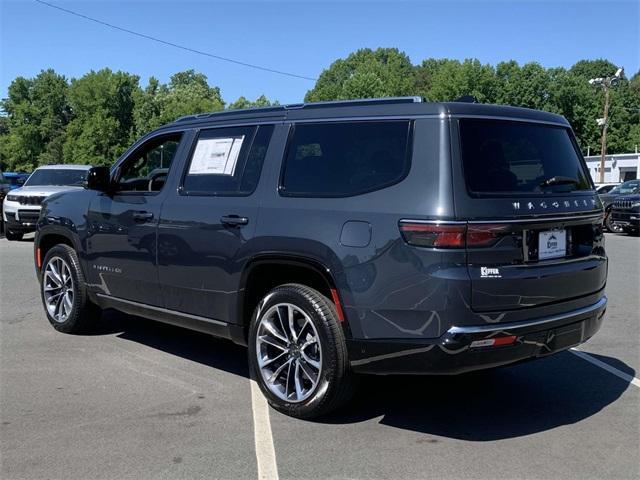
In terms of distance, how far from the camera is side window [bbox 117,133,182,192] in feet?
17.7

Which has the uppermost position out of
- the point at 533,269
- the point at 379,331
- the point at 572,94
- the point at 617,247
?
the point at 572,94

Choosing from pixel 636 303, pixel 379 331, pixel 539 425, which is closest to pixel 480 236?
pixel 379 331

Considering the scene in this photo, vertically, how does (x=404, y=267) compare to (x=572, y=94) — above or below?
below

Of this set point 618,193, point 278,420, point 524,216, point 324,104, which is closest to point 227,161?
point 324,104

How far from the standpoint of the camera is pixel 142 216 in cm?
518

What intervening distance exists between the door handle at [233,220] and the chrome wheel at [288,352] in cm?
62

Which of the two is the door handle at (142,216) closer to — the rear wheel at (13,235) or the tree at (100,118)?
the rear wheel at (13,235)

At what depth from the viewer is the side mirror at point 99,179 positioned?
18.3 feet

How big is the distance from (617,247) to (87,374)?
13.8 m

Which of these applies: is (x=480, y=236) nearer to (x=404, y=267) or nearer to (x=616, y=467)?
(x=404, y=267)

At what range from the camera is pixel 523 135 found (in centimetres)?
407

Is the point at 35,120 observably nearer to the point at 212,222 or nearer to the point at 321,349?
the point at 212,222

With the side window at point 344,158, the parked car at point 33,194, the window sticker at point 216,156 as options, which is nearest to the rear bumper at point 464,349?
the side window at point 344,158

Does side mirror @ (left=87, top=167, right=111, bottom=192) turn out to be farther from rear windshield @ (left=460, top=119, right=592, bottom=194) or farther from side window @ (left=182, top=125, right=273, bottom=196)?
rear windshield @ (left=460, top=119, right=592, bottom=194)
